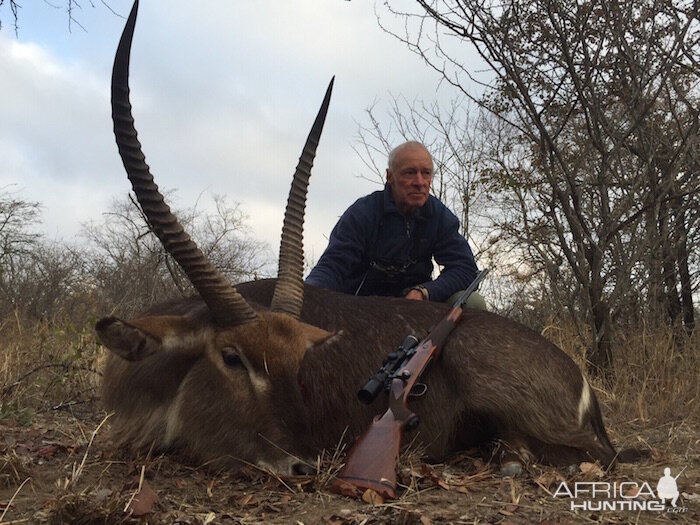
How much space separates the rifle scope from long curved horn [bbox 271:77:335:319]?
554 mm

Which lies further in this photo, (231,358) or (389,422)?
(231,358)

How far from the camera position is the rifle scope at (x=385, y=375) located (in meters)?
2.89

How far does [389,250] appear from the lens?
16.6 feet

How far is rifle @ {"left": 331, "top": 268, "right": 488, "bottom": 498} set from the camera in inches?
101

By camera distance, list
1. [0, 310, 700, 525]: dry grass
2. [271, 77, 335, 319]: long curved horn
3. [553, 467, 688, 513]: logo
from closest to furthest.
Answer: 1. [0, 310, 700, 525]: dry grass
2. [553, 467, 688, 513]: logo
3. [271, 77, 335, 319]: long curved horn

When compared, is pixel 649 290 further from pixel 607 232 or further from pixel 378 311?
pixel 378 311

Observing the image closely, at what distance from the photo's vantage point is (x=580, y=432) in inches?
135

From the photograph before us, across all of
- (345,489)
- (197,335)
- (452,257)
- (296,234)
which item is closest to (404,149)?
(452,257)

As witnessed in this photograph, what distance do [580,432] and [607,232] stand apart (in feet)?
8.72

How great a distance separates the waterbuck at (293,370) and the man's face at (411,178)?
4.50ft

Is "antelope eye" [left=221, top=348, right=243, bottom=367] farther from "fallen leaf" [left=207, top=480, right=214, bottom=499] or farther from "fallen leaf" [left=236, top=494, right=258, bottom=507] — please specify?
"fallen leaf" [left=236, top=494, right=258, bottom=507]

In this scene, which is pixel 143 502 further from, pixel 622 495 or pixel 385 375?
pixel 622 495

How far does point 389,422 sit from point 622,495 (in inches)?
37.2

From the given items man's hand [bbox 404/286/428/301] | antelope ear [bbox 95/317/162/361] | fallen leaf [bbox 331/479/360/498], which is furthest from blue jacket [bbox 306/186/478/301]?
fallen leaf [bbox 331/479/360/498]
